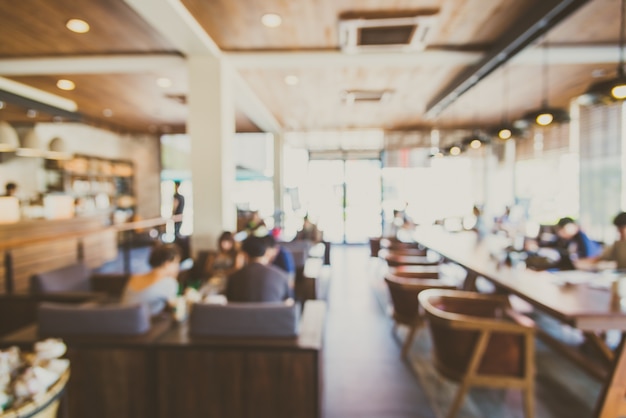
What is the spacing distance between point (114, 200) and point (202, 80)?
7591mm

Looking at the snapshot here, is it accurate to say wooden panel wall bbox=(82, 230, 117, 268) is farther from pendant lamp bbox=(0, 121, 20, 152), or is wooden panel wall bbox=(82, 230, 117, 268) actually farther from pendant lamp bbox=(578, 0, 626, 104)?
pendant lamp bbox=(578, 0, 626, 104)

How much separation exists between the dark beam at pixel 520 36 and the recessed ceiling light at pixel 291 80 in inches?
96.8

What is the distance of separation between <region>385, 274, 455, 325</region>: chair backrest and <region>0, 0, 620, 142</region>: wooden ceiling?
2.67 m

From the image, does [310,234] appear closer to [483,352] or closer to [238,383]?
[483,352]

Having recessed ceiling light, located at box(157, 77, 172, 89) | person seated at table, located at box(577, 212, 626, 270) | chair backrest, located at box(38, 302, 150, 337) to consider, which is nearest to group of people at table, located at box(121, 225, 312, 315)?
chair backrest, located at box(38, 302, 150, 337)

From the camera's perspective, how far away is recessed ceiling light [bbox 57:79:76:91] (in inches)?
253

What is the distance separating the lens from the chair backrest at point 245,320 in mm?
2354

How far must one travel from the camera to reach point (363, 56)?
5051 millimetres

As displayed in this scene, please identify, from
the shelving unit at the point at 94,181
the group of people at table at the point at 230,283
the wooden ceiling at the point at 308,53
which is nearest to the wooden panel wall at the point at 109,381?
the group of people at table at the point at 230,283

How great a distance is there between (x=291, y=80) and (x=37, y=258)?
4751 millimetres

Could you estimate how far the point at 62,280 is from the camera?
13.7ft

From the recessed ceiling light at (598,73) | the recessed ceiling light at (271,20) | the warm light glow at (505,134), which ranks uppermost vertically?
the recessed ceiling light at (598,73)

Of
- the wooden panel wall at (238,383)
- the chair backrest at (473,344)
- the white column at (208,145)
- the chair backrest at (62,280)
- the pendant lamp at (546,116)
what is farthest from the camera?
the white column at (208,145)

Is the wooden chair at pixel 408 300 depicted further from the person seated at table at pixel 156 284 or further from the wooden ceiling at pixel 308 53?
the wooden ceiling at pixel 308 53
